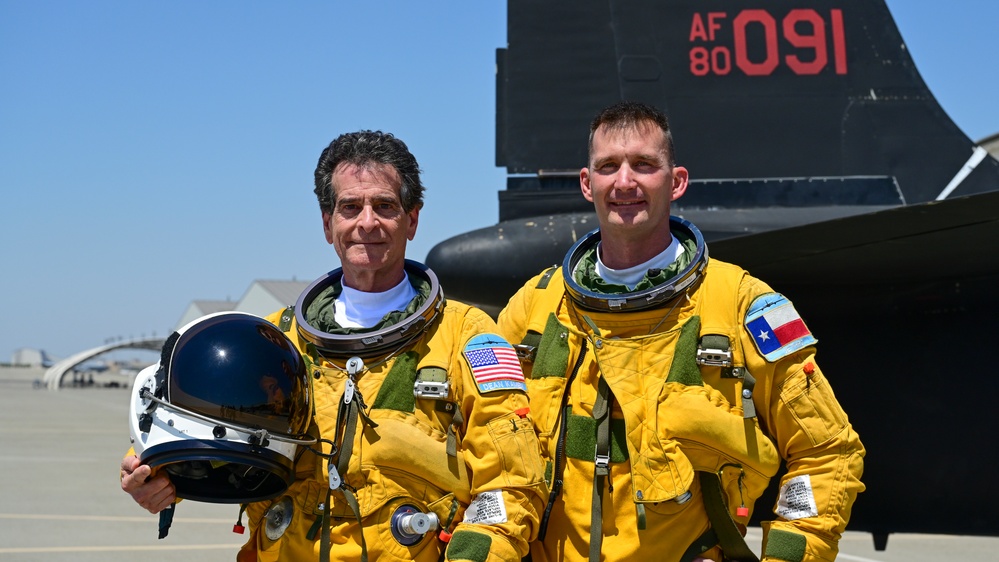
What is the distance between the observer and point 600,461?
245 cm

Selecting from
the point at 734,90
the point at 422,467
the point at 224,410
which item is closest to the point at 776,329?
the point at 422,467

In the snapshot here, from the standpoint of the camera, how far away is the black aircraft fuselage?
13.8 feet

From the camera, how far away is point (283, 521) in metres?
2.49

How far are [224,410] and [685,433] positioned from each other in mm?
1169

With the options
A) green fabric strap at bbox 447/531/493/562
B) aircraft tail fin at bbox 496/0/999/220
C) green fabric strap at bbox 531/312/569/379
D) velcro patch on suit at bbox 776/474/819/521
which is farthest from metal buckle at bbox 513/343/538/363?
aircraft tail fin at bbox 496/0/999/220

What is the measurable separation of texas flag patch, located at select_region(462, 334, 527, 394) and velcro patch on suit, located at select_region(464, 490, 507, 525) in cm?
25

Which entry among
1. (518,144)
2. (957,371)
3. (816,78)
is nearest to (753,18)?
(816,78)

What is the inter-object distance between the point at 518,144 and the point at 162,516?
3.34 m

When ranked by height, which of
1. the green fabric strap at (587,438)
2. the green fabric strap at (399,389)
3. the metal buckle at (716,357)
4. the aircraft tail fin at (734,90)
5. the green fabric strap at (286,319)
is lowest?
the green fabric strap at (587,438)

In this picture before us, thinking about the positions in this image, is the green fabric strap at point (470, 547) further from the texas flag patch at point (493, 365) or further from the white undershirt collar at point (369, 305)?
the white undershirt collar at point (369, 305)

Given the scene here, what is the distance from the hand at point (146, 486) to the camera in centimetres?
235

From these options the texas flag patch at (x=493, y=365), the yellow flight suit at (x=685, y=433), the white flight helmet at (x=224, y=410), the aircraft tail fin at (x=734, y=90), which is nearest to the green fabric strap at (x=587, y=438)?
the yellow flight suit at (x=685, y=433)

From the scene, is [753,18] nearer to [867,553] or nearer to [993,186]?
[993,186]

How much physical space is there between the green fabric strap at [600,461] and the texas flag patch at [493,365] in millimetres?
257
